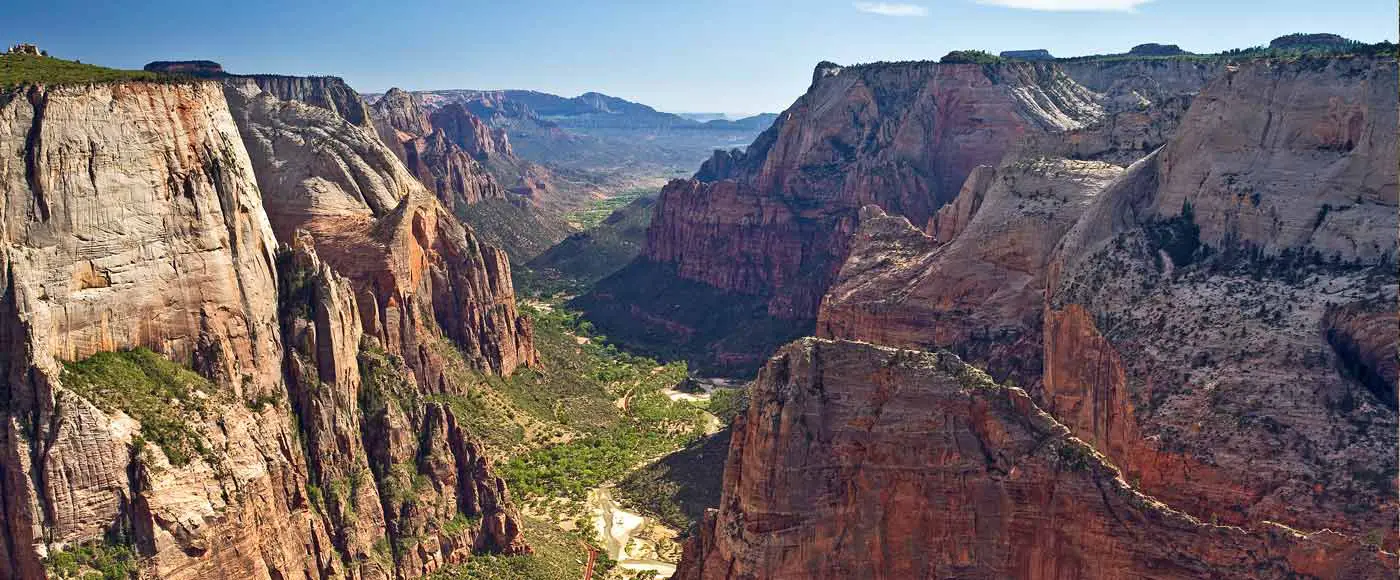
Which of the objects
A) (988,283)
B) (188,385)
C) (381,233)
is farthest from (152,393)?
(988,283)

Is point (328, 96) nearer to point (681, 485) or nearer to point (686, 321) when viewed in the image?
point (686, 321)

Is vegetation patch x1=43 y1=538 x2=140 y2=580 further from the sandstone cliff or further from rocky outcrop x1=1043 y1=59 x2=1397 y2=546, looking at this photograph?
rocky outcrop x1=1043 y1=59 x2=1397 y2=546

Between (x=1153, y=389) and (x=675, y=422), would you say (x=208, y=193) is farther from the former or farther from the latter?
(x=675, y=422)

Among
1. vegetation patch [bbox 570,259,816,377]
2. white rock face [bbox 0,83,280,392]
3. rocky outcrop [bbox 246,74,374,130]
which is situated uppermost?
rocky outcrop [bbox 246,74,374,130]

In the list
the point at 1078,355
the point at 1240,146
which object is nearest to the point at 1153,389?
the point at 1078,355

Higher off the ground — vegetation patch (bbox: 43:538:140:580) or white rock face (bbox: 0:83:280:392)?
white rock face (bbox: 0:83:280:392)

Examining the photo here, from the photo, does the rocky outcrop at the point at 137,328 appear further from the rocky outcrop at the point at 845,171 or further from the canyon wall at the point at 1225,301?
the rocky outcrop at the point at 845,171

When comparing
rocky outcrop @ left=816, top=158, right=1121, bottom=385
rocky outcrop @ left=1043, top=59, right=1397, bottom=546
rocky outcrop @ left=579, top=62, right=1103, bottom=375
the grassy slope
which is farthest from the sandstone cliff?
rocky outcrop @ left=579, top=62, right=1103, bottom=375
